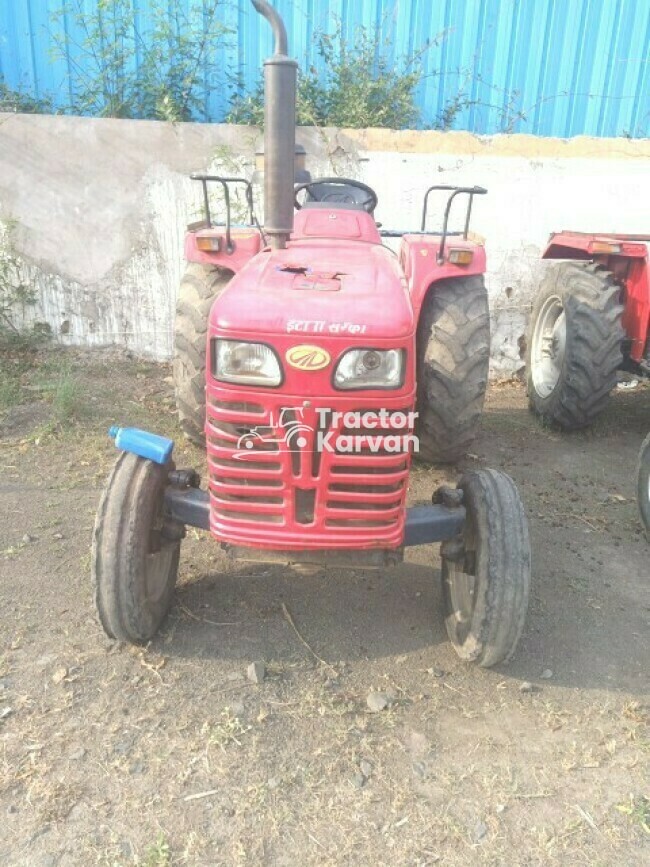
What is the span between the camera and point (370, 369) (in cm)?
222

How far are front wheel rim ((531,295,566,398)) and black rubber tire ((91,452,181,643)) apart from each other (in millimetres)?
3449

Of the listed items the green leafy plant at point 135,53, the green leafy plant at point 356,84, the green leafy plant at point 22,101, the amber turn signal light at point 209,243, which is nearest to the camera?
the amber turn signal light at point 209,243

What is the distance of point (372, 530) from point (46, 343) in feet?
14.3

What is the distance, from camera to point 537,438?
507 centimetres

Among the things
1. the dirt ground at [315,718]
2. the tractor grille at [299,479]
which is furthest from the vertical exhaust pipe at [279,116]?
the dirt ground at [315,718]

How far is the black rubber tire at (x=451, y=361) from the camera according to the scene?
3561mm

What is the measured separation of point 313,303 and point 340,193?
7.37 feet

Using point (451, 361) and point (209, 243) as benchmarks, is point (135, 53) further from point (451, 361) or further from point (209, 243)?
point (451, 361)

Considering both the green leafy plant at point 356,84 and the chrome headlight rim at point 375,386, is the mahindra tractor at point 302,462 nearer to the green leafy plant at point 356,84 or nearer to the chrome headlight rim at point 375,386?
the chrome headlight rim at point 375,386

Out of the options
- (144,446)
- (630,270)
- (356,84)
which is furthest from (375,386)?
(356,84)

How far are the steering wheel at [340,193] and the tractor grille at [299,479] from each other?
7.28ft

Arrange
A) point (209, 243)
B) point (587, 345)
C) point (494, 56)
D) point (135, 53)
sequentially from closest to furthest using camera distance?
point (209, 243)
point (587, 345)
point (135, 53)
point (494, 56)

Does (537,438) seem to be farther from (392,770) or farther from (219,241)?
(392,770)

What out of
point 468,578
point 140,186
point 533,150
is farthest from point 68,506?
point 533,150
